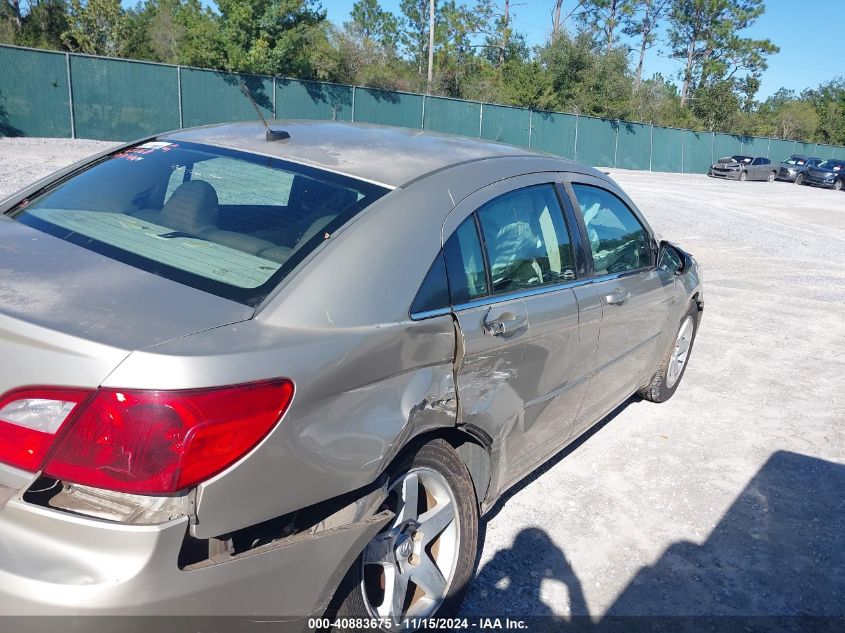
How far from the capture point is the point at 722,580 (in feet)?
10.8

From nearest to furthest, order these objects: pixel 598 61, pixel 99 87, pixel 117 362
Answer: pixel 117 362
pixel 99 87
pixel 598 61

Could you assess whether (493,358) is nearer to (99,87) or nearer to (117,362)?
(117,362)

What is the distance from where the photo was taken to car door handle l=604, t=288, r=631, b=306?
144 inches

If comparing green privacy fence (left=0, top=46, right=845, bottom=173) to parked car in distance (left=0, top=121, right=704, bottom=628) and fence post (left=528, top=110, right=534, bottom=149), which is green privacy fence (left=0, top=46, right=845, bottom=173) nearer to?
fence post (left=528, top=110, right=534, bottom=149)

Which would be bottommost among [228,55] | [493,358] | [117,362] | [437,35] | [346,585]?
[346,585]

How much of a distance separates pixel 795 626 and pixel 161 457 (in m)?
2.68

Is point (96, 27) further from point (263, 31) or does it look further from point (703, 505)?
point (703, 505)

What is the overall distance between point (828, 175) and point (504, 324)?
4061 cm

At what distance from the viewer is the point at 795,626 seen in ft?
9.91

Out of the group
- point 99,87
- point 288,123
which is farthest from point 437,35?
point 288,123

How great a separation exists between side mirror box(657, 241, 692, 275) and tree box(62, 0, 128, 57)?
35.3m

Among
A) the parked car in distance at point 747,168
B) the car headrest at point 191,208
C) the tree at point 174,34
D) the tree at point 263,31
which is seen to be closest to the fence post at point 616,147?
the parked car in distance at point 747,168

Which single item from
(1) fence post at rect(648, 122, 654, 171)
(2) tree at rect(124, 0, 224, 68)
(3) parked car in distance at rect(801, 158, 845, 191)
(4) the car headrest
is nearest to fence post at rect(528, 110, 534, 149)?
(1) fence post at rect(648, 122, 654, 171)

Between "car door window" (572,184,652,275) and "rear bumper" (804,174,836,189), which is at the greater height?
"car door window" (572,184,652,275)
